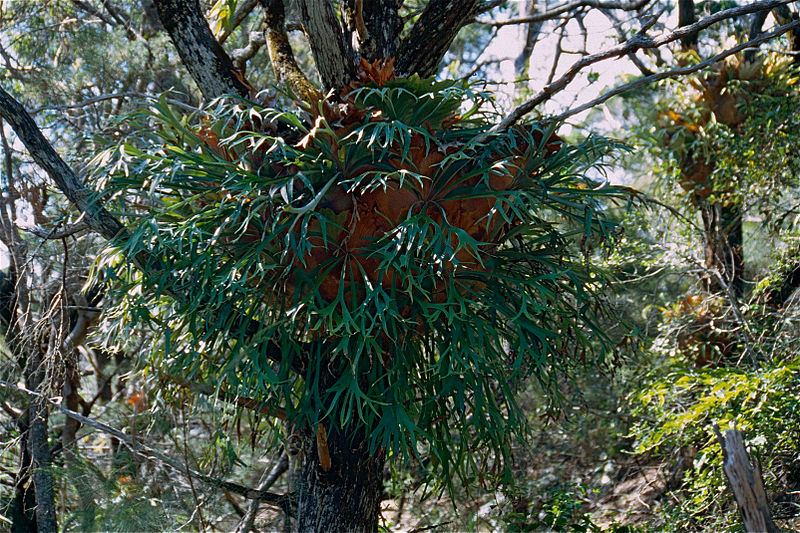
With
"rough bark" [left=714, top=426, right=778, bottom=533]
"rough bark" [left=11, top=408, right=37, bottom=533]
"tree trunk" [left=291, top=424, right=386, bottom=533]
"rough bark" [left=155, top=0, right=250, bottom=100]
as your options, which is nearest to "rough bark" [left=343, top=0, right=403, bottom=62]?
"rough bark" [left=155, top=0, right=250, bottom=100]

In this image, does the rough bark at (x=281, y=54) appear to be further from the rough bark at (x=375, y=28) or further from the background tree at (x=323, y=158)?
the rough bark at (x=375, y=28)

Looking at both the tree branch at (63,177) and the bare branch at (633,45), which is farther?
the tree branch at (63,177)

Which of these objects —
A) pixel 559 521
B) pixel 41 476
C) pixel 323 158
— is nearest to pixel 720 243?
pixel 559 521

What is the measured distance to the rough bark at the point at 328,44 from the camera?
2059 millimetres

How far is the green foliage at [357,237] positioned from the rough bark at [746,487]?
1.76ft

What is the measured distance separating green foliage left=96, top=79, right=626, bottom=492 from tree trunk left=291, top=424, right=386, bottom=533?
23cm

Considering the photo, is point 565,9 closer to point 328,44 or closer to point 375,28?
point 375,28

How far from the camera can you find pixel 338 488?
2141 mm

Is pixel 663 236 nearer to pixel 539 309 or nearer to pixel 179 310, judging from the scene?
pixel 539 309

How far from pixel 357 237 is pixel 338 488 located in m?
0.84

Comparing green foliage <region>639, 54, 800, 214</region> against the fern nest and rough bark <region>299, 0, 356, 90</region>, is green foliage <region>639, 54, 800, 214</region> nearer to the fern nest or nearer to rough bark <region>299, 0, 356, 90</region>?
the fern nest

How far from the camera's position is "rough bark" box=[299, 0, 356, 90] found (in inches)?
81.0

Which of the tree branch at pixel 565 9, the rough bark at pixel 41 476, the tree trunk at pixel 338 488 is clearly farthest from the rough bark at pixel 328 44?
the rough bark at pixel 41 476

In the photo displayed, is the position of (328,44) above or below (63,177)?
above
